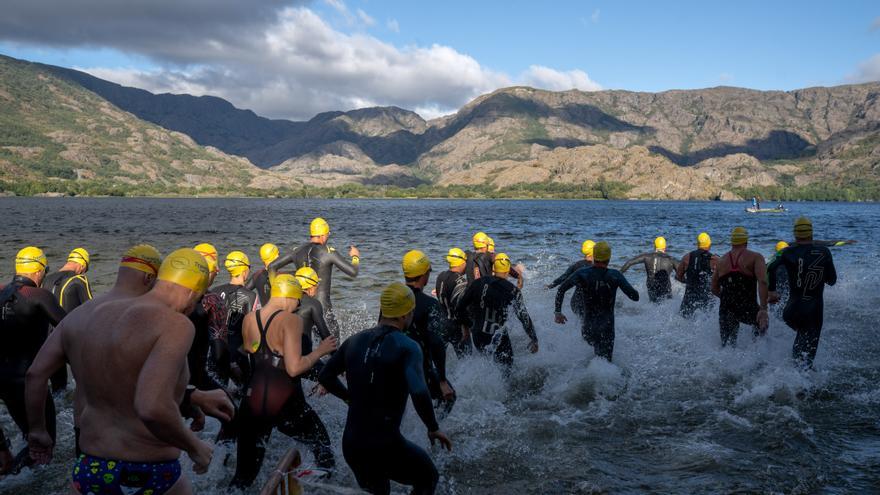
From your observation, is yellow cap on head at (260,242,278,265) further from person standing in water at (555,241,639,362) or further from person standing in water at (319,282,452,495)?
person standing in water at (319,282,452,495)

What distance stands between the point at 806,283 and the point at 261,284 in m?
8.61

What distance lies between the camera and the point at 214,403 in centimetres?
384

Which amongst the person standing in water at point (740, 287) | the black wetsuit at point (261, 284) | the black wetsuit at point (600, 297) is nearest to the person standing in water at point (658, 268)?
the person standing in water at point (740, 287)

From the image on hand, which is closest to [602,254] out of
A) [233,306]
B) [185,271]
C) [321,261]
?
[321,261]

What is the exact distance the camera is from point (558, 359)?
11.5m

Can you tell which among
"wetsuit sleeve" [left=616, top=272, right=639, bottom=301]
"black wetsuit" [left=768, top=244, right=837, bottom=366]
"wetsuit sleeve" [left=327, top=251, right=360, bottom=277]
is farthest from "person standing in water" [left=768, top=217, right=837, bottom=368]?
"wetsuit sleeve" [left=327, top=251, right=360, bottom=277]

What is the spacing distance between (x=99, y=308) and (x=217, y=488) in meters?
3.85

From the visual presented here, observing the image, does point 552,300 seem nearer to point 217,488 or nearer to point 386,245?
point 217,488

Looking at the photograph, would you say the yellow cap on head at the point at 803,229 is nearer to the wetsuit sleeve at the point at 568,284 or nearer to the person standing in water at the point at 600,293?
the person standing in water at the point at 600,293

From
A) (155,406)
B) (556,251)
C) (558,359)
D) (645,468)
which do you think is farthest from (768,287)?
(556,251)

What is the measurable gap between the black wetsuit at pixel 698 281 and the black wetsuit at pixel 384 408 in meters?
9.95

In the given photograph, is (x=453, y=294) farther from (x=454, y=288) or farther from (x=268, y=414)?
(x=268, y=414)

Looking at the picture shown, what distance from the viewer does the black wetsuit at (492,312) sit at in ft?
30.2

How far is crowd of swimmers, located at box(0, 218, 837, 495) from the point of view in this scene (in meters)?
3.15
